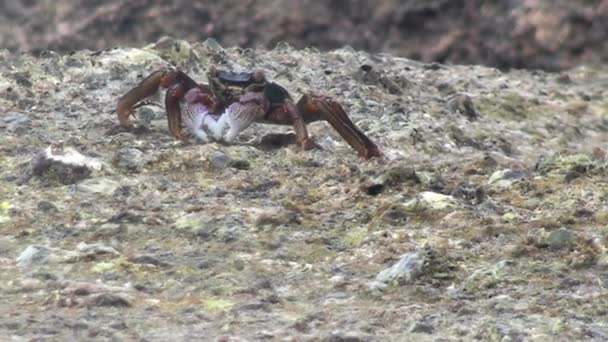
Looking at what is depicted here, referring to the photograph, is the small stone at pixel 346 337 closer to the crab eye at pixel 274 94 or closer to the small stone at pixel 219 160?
the small stone at pixel 219 160

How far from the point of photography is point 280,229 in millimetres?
4281

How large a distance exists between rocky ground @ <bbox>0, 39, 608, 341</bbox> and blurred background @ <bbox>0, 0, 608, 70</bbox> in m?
4.08

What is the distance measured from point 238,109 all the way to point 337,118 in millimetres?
387

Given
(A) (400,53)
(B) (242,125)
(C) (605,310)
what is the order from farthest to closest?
(A) (400,53), (B) (242,125), (C) (605,310)

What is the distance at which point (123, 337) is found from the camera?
3.21 m

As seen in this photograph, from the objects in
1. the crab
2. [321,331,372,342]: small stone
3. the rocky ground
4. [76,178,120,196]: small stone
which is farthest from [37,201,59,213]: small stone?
[321,331,372,342]: small stone

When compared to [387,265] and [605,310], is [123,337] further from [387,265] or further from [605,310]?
[605,310]

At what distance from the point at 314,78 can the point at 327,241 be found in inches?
116

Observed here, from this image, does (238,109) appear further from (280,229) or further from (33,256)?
(33,256)

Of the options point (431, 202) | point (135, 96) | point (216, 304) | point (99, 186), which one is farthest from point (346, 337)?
point (135, 96)

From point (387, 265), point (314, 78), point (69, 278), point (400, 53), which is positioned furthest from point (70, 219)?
point (400, 53)

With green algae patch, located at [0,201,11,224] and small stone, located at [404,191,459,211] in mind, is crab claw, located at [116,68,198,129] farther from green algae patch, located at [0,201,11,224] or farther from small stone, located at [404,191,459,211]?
small stone, located at [404,191,459,211]

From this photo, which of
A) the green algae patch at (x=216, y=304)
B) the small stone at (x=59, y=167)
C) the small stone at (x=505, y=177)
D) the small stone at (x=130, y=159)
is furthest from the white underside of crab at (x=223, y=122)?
the green algae patch at (x=216, y=304)

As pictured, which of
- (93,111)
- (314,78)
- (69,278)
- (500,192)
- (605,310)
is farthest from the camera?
(314,78)
